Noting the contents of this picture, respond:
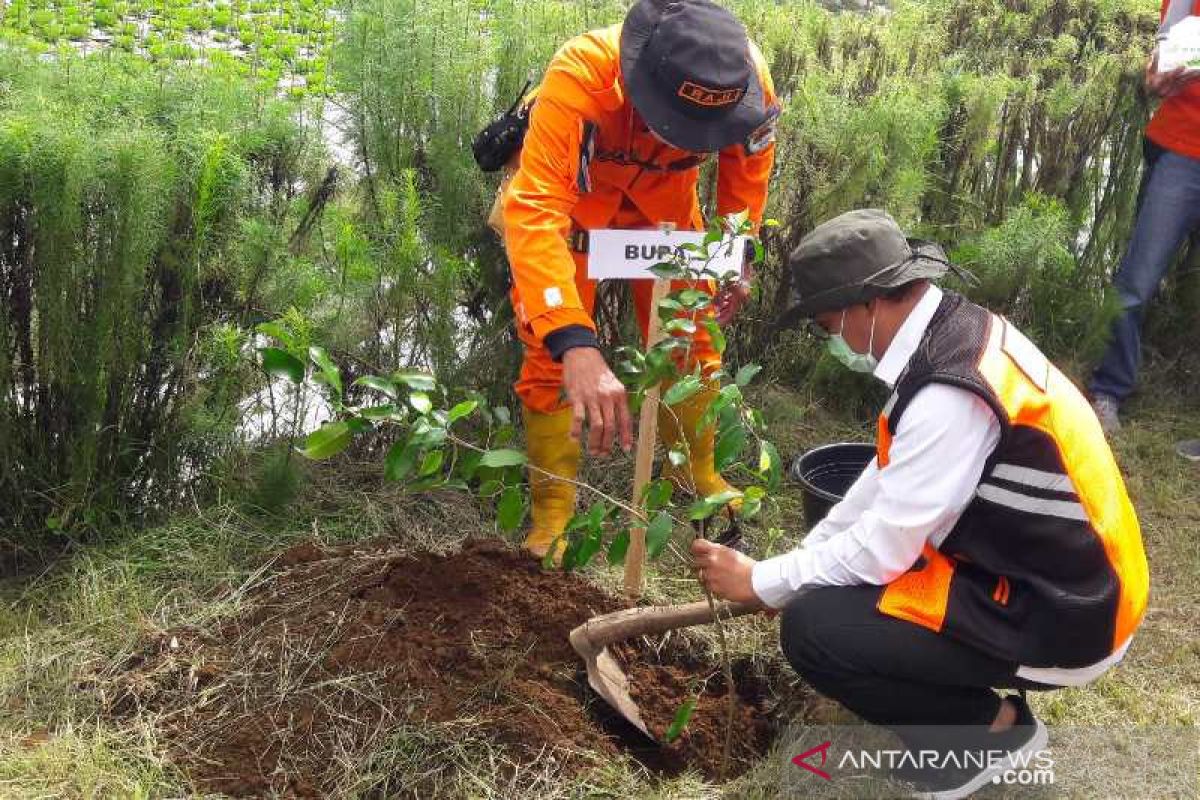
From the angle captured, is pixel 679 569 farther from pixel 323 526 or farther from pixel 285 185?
pixel 285 185

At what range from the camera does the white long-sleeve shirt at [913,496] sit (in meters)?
2.34

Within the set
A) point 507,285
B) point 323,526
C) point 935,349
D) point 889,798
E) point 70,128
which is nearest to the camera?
point 935,349

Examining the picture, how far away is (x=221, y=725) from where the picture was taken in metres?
2.89

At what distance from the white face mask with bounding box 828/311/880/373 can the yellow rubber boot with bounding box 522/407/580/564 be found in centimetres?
113

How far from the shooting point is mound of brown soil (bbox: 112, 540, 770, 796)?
2830mm

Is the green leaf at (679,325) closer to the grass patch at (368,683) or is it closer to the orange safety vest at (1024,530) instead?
the orange safety vest at (1024,530)

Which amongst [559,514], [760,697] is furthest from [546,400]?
[760,697]

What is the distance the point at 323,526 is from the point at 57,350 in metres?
0.94

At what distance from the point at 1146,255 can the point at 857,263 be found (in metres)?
2.98

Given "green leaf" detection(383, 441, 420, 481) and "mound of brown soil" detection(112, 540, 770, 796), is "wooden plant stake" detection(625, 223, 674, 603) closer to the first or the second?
"mound of brown soil" detection(112, 540, 770, 796)

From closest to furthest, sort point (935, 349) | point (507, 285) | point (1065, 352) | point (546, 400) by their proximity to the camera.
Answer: point (935, 349) → point (546, 400) → point (507, 285) → point (1065, 352)

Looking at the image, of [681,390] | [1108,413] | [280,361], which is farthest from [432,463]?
[1108,413]

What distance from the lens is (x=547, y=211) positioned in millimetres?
2971

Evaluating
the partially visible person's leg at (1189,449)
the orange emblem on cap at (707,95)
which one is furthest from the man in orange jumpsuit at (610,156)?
the partially visible person's leg at (1189,449)
